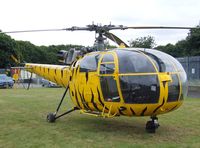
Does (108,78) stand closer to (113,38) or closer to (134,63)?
(134,63)

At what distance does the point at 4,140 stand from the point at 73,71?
322 centimetres

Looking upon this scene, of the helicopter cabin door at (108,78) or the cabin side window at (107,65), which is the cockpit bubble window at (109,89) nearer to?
the helicopter cabin door at (108,78)

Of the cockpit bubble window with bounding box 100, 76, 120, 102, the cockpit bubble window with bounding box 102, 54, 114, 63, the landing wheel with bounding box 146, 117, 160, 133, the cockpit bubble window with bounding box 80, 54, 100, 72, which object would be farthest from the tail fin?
the landing wheel with bounding box 146, 117, 160, 133

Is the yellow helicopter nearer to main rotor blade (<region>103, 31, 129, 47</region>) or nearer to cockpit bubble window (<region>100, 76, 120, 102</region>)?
cockpit bubble window (<region>100, 76, 120, 102</region>)

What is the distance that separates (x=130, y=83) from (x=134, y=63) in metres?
0.54

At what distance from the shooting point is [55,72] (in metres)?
14.1

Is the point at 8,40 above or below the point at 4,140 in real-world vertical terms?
above

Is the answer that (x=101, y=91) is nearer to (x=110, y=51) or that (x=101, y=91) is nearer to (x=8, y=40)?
(x=110, y=51)

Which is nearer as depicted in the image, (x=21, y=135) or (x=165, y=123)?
(x=21, y=135)

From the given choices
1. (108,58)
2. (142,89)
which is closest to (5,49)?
(108,58)

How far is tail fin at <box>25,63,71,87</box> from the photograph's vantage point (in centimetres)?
1327

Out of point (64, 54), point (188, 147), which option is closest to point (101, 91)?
point (188, 147)

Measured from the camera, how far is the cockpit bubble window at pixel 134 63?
961 centimetres

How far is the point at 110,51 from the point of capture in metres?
10.6
